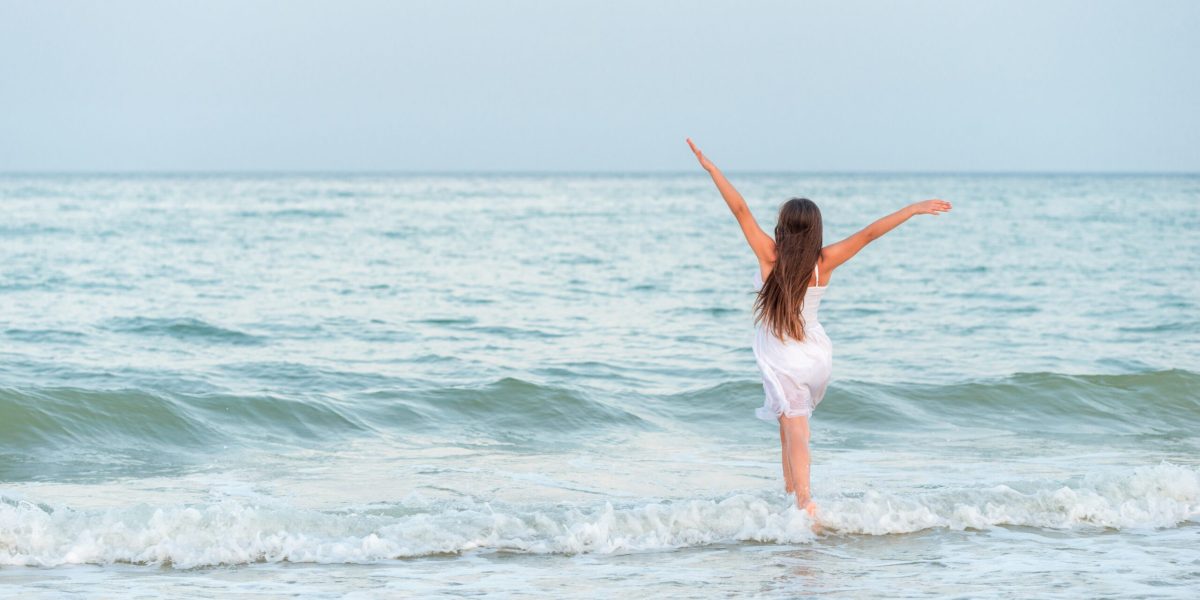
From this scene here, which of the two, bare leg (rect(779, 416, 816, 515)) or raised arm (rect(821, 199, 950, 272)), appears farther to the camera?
bare leg (rect(779, 416, 816, 515))

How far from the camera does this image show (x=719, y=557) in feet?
20.0

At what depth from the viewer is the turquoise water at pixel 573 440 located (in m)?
5.95

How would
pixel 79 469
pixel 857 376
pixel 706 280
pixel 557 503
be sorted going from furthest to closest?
pixel 706 280 < pixel 857 376 < pixel 79 469 < pixel 557 503

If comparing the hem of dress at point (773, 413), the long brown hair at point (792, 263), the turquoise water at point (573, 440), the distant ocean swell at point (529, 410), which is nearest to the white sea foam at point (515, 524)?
the turquoise water at point (573, 440)

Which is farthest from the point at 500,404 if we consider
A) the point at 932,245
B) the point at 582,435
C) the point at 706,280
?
the point at 932,245

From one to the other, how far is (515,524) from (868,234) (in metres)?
2.40

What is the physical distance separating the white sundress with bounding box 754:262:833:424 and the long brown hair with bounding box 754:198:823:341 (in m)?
0.08

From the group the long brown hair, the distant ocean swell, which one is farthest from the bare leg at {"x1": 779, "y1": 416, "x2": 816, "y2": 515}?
the distant ocean swell

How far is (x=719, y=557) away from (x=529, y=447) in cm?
343

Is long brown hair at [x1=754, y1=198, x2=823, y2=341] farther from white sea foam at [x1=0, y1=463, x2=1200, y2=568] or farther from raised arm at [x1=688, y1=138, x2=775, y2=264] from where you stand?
white sea foam at [x1=0, y1=463, x2=1200, y2=568]

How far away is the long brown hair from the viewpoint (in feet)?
20.0

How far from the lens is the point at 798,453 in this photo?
6.49 m

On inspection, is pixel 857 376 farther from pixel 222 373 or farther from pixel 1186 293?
pixel 1186 293

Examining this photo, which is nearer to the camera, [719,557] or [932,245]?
[719,557]
